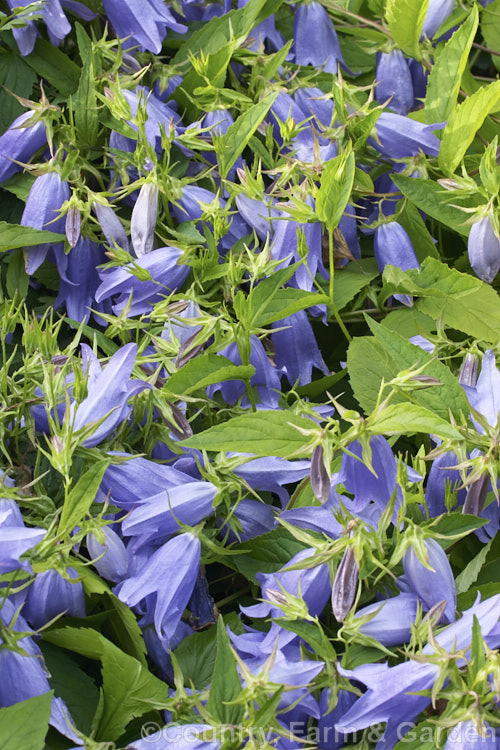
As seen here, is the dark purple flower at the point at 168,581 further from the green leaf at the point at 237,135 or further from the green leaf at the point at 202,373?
the green leaf at the point at 237,135

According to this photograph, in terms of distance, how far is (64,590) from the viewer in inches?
30.9

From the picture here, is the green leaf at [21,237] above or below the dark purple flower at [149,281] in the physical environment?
above

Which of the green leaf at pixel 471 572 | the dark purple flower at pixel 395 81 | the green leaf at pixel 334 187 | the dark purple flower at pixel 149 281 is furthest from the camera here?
the dark purple flower at pixel 395 81

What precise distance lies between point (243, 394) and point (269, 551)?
0.68 ft

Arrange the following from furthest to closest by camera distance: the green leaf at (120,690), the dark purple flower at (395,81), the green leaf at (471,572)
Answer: the dark purple flower at (395,81) < the green leaf at (471,572) < the green leaf at (120,690)

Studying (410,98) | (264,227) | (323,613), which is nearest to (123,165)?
(264,227)

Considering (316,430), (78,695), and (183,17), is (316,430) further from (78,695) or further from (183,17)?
(183,17)

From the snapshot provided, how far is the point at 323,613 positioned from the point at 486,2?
45.2 inches

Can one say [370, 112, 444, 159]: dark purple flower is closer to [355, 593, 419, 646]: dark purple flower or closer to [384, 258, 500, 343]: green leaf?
[384, 258, 500, 343]: green leaf

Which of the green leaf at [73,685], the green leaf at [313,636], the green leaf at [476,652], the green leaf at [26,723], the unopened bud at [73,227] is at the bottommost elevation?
the green leaf at [73,685]

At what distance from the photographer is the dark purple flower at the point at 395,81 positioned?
133 cm

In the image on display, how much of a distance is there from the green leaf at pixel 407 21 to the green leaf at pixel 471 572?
804mm

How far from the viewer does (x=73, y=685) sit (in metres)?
0.82

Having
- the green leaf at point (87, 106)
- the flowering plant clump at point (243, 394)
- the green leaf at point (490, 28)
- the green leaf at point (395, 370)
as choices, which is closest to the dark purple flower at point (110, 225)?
the flowering plant clump at point (243, 394)
